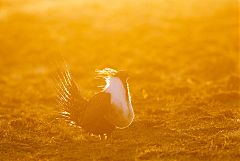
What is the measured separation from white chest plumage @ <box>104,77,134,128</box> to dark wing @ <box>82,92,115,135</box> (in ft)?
0.30

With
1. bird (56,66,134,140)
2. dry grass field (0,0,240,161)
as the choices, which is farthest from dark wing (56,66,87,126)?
dry grass field (0,0,240,161)

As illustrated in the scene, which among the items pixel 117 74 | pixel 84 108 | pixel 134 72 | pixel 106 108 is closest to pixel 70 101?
pixel 84 108

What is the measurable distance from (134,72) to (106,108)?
13091mm

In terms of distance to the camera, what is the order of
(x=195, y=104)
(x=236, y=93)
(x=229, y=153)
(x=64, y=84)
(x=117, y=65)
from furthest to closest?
1. (x=117, y=65)
2. (x=236, y=93)
3. (x=195, y=104)
4. (x=64, y=84)
5. (x=229, y=153)

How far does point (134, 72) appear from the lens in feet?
83.3

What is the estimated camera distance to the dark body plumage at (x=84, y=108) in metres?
12.4

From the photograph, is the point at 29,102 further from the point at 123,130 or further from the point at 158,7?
the point at 158,7

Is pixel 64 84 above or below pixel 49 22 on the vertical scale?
below

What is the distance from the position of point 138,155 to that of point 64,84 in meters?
2.48

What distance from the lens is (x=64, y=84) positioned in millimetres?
13273

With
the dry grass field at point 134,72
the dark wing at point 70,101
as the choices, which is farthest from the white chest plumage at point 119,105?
the dark wing at point 70,101

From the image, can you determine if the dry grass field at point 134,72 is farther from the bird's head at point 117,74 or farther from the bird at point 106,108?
the bird's head at point 117,74

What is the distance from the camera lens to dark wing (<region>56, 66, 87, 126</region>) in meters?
12.8

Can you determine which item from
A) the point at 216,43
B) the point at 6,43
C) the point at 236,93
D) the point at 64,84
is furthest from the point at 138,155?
the point at 6,43
